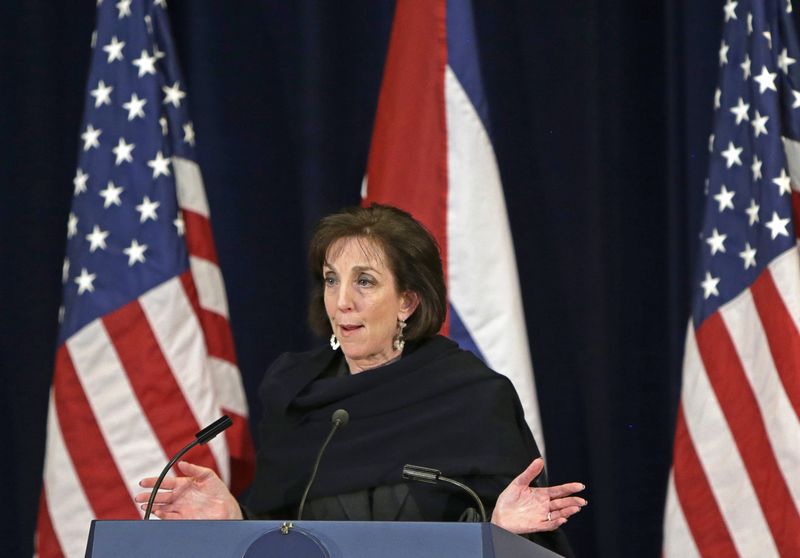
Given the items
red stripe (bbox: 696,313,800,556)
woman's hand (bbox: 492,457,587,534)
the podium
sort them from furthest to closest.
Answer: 1. red stripe (bbox: 696,313,800,556)
2. woman's hand (bbox: 492,457,587,534)
3. the podium

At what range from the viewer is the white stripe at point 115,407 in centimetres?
383

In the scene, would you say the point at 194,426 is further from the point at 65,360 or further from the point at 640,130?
the point at 640,130

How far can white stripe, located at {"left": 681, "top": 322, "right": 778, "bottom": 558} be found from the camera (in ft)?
12.0

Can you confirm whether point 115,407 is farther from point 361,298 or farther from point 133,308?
point 361,298

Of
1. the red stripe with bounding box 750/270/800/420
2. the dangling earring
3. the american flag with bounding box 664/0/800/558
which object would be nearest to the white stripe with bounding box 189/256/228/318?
the dangling earring

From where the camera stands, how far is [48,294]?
14.8ft

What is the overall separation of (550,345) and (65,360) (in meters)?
1.67

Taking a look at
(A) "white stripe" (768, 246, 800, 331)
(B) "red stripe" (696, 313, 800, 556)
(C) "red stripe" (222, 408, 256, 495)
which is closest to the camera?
(B) "red stripe" (696, 313, 800, 556)

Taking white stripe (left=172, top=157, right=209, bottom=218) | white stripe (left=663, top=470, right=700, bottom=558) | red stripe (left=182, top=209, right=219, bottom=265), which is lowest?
white stripe (left=663, top=470, right=700, bottom=558)

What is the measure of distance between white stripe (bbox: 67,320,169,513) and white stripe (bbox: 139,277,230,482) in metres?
0.15

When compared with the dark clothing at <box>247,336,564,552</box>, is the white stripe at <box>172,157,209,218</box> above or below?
above

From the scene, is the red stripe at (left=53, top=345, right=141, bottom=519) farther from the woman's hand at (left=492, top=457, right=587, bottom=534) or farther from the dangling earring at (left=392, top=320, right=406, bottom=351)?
the woman's hand at (left=492, top=457, right=587, bottom=534)

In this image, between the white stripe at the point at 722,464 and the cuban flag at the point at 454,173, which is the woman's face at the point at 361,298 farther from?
the white stripe at the point at 722,464

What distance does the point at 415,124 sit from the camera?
4.09 metres
